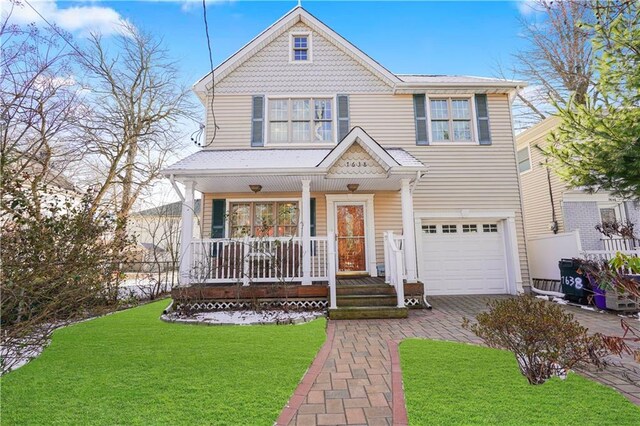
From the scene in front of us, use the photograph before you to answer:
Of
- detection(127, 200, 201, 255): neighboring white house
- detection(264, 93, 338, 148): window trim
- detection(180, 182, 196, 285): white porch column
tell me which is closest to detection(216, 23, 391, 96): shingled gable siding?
detection(264, 93, 338, 148): window trim

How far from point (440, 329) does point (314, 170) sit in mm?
4419

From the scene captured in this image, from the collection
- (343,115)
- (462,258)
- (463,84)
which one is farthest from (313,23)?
(462,258)

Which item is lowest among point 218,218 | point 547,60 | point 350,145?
point 218,218

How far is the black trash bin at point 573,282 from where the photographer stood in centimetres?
778

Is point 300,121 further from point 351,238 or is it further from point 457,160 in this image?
point 457,160

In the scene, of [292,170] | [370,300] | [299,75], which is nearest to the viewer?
[370,300]

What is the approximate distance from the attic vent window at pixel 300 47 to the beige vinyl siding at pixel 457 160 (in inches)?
86.6

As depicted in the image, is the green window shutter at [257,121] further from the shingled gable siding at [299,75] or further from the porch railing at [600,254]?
the porch railing at [600,254]

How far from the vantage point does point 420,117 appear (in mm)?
10258

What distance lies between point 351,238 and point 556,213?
7.98 m

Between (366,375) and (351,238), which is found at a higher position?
(351,238)

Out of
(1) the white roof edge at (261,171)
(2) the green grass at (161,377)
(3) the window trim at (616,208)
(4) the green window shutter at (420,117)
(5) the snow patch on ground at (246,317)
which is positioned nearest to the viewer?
(2) the green grass at (161,377)

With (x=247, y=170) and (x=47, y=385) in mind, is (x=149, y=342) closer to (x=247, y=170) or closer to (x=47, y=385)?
(x=47, y=385)

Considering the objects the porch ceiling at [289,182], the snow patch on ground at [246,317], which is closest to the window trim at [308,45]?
the porch ceiling at [289,182]
